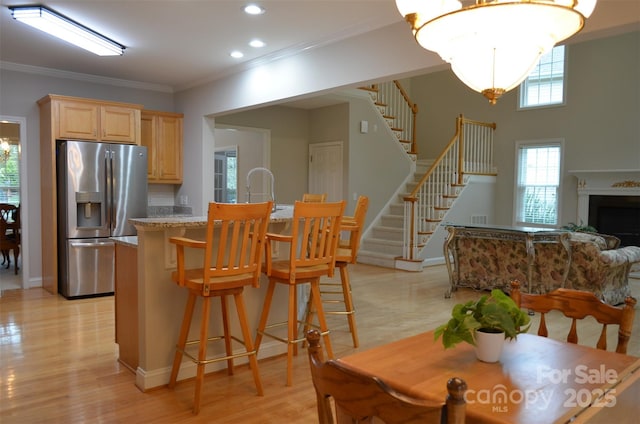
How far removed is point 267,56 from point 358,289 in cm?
304

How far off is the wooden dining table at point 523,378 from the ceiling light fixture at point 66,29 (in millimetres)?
3914

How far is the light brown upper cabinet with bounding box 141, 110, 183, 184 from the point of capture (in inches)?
247

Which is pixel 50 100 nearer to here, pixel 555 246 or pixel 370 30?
pixel 370 30

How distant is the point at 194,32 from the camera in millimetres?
4258

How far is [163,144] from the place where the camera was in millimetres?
6406

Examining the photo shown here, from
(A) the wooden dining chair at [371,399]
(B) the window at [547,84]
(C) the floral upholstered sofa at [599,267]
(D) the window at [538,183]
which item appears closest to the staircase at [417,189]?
(D) the window at [538,183]

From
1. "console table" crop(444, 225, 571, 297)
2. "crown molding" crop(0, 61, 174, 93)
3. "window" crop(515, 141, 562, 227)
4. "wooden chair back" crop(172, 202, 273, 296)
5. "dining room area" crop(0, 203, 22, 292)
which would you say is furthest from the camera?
"window" crop(515, 141, 562, 227)

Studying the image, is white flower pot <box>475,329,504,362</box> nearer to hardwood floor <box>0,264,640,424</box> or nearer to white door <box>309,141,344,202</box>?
hardwood floor <box>0,264,640,424</box>

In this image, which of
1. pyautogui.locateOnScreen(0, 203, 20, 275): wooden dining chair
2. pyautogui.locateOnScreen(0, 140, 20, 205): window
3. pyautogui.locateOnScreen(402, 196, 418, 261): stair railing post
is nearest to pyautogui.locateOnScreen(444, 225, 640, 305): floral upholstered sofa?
pyautogui.locateOnScreen(402, 196, 418, 261): stair railing post

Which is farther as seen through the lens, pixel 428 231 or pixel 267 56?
pixel 428 231

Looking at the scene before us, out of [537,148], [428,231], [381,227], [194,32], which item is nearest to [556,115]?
[537,148]

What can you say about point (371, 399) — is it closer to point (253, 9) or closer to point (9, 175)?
point (253, 9)

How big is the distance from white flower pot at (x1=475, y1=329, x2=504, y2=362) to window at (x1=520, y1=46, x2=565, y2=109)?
8.13m

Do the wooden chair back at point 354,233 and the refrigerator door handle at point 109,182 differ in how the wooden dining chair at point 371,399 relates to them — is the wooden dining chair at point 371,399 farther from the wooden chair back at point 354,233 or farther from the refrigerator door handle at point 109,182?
the refrigerator door handle at point 109,182
